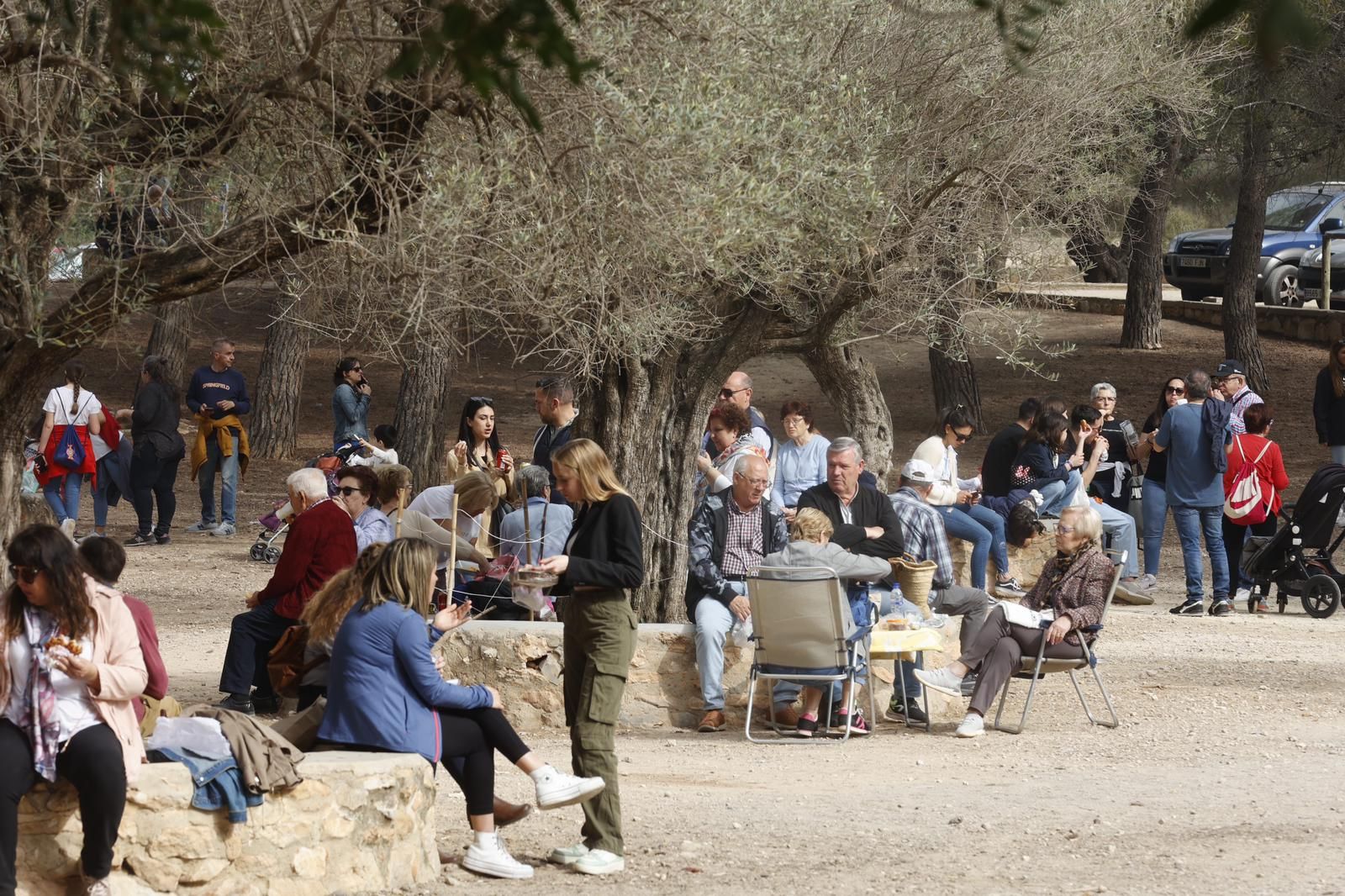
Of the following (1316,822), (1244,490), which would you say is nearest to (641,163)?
(1316,822)

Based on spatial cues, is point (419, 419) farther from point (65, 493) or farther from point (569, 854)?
point (569, 854)

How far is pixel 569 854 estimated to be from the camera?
5902 millimetres

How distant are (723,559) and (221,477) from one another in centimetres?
804

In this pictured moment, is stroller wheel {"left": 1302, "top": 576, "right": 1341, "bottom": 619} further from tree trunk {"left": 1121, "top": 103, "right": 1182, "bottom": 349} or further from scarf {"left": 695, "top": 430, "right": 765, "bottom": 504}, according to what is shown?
tree trunk {"left": 1121, "top": 103, "right": 1182, "bottom": 349}

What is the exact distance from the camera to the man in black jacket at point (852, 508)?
890 cm

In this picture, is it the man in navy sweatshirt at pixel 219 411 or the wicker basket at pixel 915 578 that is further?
the man in navy sweatshirt at pixel 219 411

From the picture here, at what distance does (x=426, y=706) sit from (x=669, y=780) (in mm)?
2042

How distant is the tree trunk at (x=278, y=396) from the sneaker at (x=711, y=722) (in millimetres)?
12592

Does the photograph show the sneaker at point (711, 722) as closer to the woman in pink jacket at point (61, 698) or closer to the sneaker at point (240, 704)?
the sneaker at point (240, 704)

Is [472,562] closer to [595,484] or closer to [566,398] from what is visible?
[566,398]

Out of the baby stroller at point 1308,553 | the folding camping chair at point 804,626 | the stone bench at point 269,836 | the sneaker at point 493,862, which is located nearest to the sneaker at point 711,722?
the folding camping chair at point 804,626

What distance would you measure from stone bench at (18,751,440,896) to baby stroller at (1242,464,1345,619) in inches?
317

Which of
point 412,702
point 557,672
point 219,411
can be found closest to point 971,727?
point 557,672

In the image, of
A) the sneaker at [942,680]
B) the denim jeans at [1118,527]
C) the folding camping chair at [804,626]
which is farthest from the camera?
the denim jeans at [1118,527]
